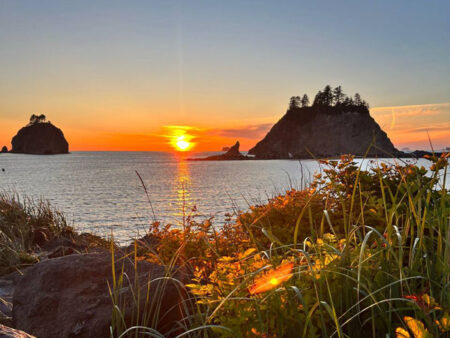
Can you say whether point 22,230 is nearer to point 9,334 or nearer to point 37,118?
point 9,334

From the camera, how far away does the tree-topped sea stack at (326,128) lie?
116969 millimetres

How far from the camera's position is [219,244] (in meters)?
5.21

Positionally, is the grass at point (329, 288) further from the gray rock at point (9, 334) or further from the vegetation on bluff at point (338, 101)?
the vegetation on bluff at point (338, 101)

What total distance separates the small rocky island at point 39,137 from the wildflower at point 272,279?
672 ft

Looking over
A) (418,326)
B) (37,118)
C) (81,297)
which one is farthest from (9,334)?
(37,118)

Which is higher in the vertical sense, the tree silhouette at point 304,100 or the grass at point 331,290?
the tree silhouette at point 304,100

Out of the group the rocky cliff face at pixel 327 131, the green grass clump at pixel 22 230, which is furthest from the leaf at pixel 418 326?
the rocky cliff face at pixel 327 131

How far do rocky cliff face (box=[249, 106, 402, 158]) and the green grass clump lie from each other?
100m

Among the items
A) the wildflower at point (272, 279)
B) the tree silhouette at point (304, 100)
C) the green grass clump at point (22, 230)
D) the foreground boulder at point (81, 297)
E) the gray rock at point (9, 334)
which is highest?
the tree silhouette at point (304, 100)

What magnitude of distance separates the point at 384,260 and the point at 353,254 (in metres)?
0.22

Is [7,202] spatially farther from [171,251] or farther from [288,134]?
[288,134]

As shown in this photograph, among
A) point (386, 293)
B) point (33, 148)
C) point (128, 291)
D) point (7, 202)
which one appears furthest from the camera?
point (33, 148)

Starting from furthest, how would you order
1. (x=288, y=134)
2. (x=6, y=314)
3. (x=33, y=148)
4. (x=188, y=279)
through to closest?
1. (x=33, y=148)
2. (x=288, y=134)
3. (x=6, y=314)
4. (x=188, y=279)

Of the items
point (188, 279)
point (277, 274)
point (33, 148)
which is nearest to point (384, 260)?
point (277, 274)
